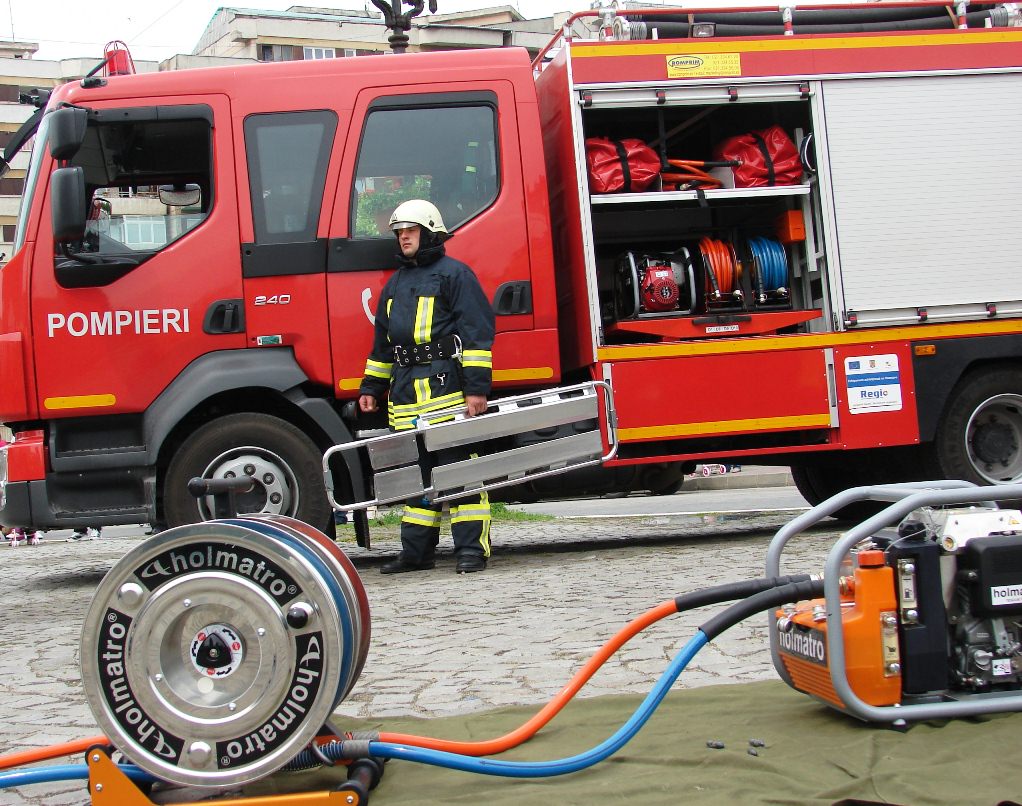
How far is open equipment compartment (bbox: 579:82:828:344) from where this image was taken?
7492mm

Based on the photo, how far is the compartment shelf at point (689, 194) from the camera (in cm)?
740

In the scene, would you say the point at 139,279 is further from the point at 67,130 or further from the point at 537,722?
the point at 537,722

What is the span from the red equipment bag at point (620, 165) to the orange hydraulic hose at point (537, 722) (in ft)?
15.6

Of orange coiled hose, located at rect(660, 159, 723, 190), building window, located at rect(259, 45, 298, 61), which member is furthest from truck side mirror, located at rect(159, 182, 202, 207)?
building window, located at rect(259, 45, 298, 61)

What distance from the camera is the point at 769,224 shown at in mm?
8148

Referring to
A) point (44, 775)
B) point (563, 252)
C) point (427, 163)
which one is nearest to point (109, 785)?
point (44, 775)

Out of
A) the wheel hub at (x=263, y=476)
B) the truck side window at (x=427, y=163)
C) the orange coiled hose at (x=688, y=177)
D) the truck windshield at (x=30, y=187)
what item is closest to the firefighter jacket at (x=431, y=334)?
the truck side window at (x=427, y=163)

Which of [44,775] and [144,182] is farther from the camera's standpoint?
[144,182]

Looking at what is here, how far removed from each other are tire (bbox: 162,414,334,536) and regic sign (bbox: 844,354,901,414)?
3362 mm

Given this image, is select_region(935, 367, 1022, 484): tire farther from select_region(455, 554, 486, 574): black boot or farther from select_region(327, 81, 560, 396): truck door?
select_region(455, 554, 486, 574): black boot

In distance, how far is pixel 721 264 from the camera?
7594mm

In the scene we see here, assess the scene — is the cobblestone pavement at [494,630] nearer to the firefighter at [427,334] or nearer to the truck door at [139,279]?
the firefighter at [427,334]

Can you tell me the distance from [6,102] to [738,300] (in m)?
56.6

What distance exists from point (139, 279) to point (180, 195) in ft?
1.94
